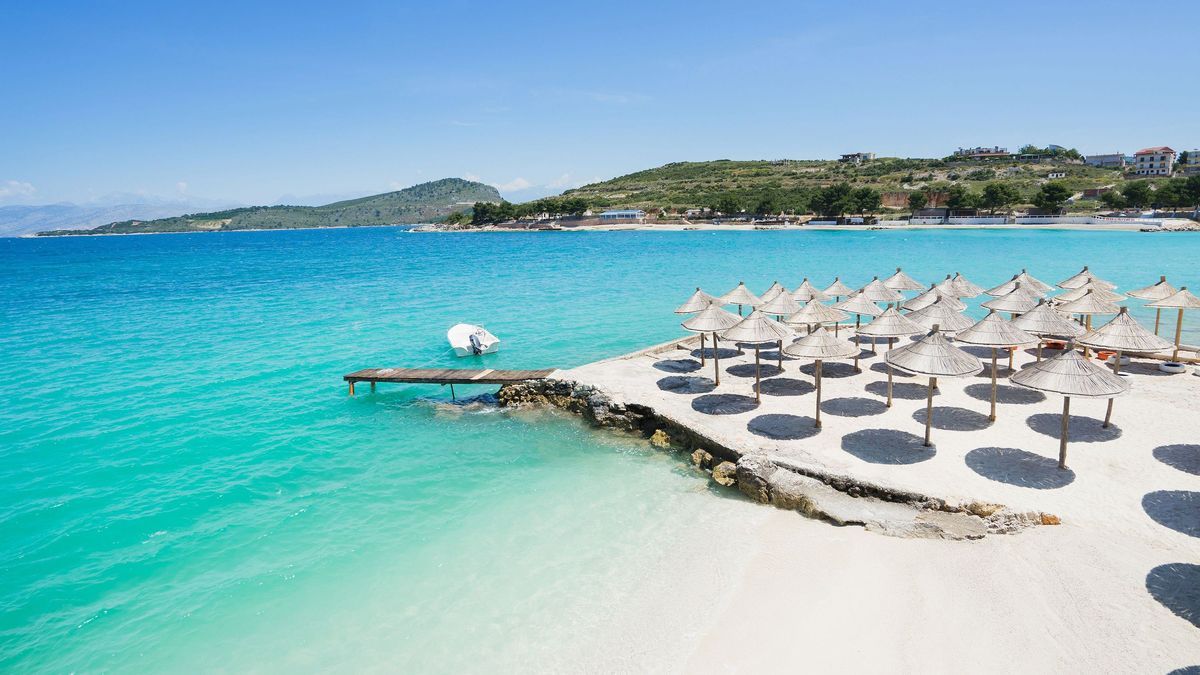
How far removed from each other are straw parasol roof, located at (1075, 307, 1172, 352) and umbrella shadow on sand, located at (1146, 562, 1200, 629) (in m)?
6.07

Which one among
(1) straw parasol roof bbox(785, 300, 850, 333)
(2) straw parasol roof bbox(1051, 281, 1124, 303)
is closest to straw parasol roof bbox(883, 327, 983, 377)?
(1) straw parasol roof bbox(785, 300, 850, 333)

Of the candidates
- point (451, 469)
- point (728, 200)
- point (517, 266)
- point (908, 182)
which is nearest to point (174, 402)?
point (451, 469)

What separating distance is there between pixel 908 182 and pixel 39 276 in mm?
134544

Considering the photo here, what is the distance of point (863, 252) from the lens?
190 ft

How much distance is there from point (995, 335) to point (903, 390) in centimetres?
246

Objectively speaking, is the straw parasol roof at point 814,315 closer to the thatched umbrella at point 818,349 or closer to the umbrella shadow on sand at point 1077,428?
the thatched umbrella at point 818,349

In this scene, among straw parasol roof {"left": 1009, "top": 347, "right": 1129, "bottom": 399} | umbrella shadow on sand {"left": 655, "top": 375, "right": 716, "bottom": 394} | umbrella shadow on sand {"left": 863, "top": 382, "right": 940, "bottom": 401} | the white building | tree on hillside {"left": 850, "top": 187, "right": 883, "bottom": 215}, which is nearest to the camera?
straw parasol roof {"left": 1009, "top": 347, "right": 1129, "bottom": 399}

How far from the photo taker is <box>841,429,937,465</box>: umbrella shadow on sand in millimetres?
10289

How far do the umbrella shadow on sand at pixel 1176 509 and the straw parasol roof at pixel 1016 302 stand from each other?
7.67 metres

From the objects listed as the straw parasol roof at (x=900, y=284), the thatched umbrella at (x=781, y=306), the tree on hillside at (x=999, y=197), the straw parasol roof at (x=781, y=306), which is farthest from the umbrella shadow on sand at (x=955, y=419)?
the tree on hillside at (x=999, y=197)

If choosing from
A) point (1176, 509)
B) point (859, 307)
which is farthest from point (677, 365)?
point (1176, 509)

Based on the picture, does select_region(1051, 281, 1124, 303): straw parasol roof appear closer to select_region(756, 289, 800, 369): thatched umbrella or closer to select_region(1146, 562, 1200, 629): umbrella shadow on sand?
select_region(756, 289, 800, 369): thatched umbrella

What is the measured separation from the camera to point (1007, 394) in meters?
13.3

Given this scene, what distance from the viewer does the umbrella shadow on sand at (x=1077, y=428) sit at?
35.0ft
